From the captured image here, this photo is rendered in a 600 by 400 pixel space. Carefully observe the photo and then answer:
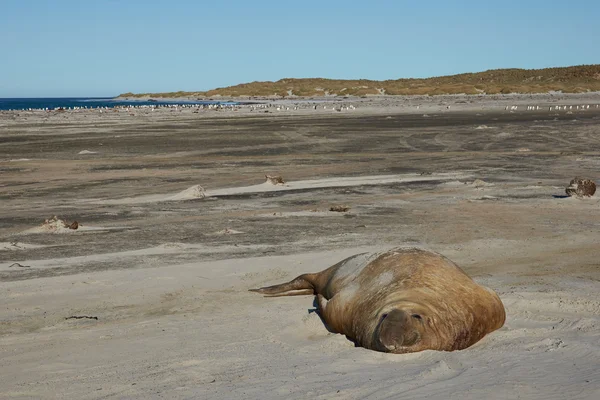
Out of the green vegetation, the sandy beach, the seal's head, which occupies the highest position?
the green vegetation

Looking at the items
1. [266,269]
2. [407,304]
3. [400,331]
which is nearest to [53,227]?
[266,269]

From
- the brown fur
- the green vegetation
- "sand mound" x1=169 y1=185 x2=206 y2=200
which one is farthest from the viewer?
the green vegetation

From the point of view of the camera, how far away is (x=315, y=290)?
7.81 metres

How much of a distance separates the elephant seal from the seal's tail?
1.97 ft

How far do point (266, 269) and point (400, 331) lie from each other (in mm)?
3657

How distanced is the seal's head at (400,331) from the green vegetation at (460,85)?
105 meters

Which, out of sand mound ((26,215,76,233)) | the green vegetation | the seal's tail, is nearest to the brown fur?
the seal's tail

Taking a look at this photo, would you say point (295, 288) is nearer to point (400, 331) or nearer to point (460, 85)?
point (400, 331)

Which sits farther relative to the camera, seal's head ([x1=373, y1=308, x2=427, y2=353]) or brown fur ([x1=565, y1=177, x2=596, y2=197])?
brown fur ([x1=565, y1=177, x2=596, y2=197])

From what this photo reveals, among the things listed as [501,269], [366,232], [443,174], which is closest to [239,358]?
[501,269]

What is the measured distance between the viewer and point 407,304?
5797 mm

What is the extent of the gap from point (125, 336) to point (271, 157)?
658 inches

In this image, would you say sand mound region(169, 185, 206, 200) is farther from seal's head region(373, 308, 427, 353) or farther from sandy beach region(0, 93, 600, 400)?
seal's head region(373, 308, 427, 353)

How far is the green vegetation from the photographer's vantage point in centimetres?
11212
